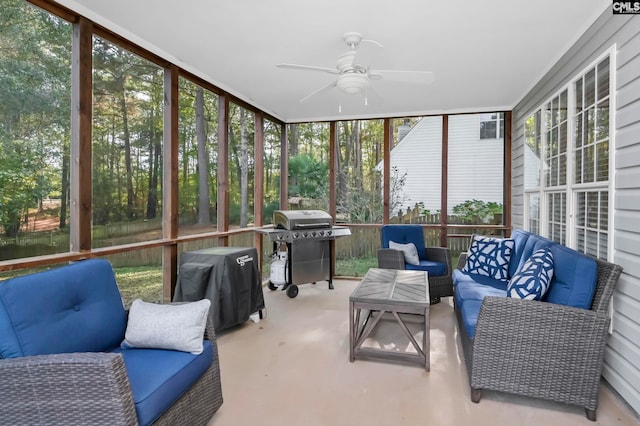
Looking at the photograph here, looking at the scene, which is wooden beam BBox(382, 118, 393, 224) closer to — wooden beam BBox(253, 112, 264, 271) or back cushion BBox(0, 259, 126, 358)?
wooden beam BBox(253, 112, 264, 271)

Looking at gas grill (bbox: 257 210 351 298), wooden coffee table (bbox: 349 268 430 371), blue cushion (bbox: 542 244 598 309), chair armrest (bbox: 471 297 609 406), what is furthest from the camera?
gas grill (bbox: 257 210 351 298)

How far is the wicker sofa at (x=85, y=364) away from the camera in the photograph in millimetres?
1328

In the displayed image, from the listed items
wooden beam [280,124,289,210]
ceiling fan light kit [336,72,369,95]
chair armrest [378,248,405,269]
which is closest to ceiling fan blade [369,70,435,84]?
ceiling fan light kit [336,72,369,95]

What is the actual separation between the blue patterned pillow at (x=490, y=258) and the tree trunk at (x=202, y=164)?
300 cm

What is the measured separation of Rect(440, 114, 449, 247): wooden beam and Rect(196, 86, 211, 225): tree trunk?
132 inches

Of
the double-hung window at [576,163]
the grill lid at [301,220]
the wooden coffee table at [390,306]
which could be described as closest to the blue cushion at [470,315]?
the wooden coffee table at [390,306]

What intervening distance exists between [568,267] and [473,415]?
111 centimetres

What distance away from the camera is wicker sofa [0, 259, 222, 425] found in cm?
133

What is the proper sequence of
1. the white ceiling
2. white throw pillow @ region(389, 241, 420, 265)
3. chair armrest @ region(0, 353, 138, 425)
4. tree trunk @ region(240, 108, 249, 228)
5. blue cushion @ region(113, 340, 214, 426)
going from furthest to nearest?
1. tree trunk @ region(240, 108, 249, 228)
2. white throw pillow @ region(389, 241, 420, 265)
3. the white ceiling
4. blue cushion @ region(113, 340, 214, 426)
5. chair armrest @ region(0, 353, 138, 425)

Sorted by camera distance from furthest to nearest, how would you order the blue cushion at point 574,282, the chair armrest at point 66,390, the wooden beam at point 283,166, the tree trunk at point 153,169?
the wooden beam at point 283,166 → the tree trunk at point 153,169 → the blue cushion at point 574,282 → the chair armrest at point 66,390

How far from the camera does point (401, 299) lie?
262 cm

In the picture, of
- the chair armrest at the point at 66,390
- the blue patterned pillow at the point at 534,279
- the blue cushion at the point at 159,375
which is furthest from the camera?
the blue patterned pillow at the point at 534,279

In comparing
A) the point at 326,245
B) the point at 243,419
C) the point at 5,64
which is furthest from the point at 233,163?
the point at 243,419

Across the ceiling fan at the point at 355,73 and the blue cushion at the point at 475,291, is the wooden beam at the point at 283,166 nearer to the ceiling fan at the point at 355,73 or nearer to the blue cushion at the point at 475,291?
the ceiling fan at the point at 355,73
